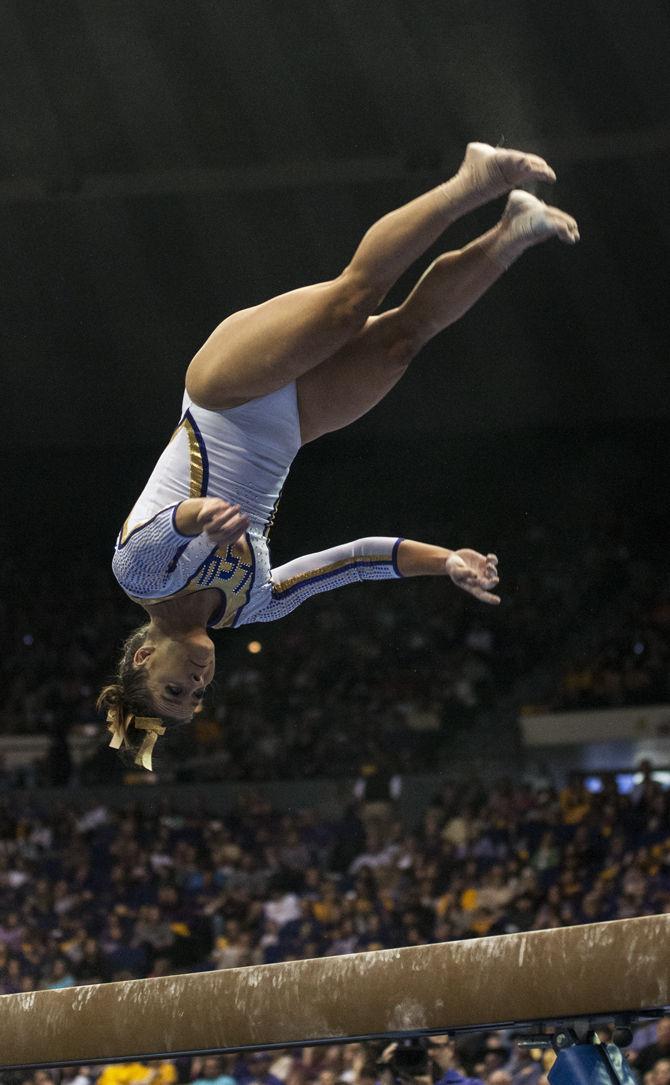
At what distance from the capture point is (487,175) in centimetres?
348

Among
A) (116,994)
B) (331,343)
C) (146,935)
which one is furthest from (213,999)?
(146,935)

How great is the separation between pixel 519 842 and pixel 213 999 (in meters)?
7.76

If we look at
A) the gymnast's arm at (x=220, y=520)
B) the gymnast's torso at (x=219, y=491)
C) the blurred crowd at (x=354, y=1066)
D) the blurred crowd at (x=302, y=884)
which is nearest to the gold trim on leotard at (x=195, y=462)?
the gymnast's torso at (x=219, y=491)

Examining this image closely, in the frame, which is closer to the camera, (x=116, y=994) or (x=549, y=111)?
(x=116, y=994)

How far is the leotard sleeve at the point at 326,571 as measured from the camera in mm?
3924

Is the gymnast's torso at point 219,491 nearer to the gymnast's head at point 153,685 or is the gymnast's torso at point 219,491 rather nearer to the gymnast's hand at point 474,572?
the gymnast's head at point 153,685

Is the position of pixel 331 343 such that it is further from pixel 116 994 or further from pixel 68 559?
pixel 68 559

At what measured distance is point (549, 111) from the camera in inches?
394

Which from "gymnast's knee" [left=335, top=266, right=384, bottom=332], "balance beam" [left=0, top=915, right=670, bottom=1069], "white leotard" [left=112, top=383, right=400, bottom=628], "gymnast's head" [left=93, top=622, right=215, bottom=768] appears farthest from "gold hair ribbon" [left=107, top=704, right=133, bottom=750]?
"gymnast's knee" [left=335, top=266, right=384, bottom=332]

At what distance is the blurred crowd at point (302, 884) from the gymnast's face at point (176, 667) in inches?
187

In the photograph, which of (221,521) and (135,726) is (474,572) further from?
(135,726)

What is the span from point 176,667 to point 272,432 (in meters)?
0.79

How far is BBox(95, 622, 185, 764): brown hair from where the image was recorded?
3.88 m

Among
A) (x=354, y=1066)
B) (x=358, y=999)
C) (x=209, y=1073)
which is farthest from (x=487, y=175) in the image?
(x=209, y=1073)
